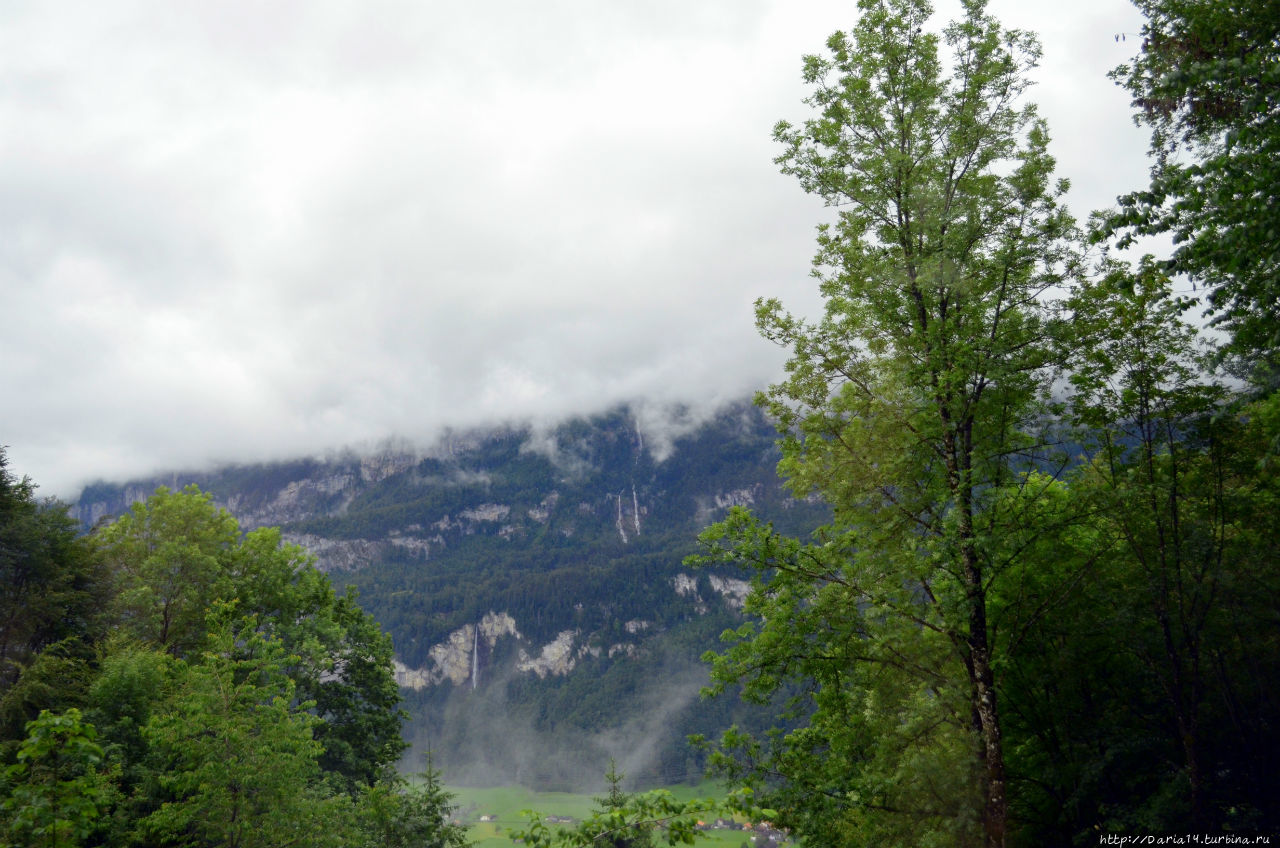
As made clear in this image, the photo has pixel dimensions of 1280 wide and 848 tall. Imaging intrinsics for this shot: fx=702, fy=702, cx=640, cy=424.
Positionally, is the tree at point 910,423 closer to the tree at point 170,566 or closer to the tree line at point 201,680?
the tree line at point 201,680

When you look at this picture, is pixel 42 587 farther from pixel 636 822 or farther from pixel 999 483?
pixel 999 483

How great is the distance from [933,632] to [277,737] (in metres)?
19.4

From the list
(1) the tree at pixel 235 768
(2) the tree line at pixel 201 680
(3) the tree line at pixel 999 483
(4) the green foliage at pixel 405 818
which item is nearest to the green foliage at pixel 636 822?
(3) the tree line at pixel 999 483

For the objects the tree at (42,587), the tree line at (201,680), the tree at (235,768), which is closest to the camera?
the tree at (235,768)

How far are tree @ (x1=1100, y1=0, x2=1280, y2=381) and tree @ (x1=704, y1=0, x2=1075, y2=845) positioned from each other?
190 centimetres

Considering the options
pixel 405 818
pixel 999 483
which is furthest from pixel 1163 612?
pixel 405 818

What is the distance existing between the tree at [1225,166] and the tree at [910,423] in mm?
1896

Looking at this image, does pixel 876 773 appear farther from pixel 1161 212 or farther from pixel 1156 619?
pixel 1161 212

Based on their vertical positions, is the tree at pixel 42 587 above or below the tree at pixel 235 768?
above

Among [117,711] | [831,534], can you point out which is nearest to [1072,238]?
[831,534]

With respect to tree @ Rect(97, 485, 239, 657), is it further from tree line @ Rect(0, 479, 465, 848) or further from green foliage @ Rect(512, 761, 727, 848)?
green foliage @ Rect(512, 761, 727, 848)

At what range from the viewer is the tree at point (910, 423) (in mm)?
11430

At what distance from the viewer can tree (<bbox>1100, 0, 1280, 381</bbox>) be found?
30.4 feet

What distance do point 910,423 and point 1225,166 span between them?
18.1 feet
